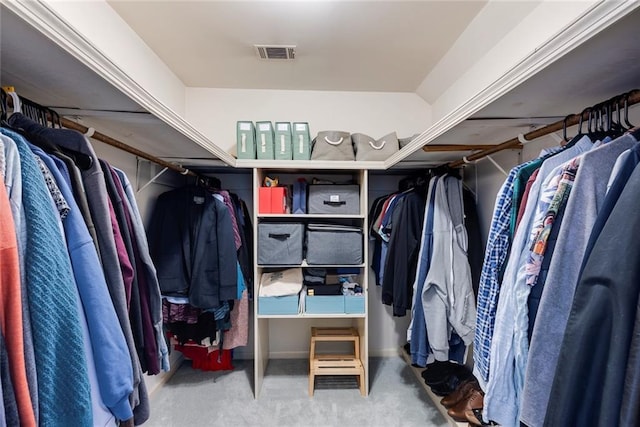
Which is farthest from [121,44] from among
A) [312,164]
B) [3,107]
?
[312,164]

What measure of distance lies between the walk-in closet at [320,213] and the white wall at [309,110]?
19mm

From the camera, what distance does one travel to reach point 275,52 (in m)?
1.82

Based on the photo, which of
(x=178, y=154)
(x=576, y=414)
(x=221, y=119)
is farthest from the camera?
(x=221, y=119)

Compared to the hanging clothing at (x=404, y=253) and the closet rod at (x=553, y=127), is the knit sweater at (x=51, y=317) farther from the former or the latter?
the hanging clothing at (x=404, y=253)

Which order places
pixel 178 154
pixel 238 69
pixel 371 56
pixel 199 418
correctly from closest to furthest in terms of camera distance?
pixel 178 154, pixel 199 418, pixel 371 56, pixel 238 69

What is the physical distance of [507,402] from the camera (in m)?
0.75

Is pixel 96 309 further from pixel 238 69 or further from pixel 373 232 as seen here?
pixel 238 69

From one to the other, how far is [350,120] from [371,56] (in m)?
0.58

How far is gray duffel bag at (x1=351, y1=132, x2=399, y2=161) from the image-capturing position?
1.94 m

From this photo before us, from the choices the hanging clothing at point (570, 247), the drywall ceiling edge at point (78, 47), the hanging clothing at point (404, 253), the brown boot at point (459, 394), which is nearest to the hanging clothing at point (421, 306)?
the hanging clothing at point (404, 253)

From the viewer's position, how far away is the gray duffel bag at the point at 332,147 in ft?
6.32

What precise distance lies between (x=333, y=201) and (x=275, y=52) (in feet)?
3.46

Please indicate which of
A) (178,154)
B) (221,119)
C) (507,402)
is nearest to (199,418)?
(178,154)

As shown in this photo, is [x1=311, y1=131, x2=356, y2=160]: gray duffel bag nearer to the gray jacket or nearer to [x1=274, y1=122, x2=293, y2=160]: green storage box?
[x1=274, y1=122, x2=293, y2=160]: green storage box
